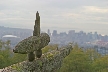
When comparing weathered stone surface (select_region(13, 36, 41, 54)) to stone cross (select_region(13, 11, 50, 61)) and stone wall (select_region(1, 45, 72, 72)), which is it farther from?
stone wall (select_region(1, 45, 72, 72))

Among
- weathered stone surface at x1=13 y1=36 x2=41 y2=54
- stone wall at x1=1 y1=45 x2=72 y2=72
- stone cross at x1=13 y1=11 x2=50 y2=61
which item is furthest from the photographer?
stone wall at x1=1 y1=45 x2=72 y2=72

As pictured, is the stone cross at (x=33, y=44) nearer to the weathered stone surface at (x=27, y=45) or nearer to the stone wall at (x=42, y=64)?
the weathered stone surface at (x=27, y=45)

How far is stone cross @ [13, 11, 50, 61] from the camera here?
35.4 ft

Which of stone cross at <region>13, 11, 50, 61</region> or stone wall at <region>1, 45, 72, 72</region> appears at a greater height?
stone cross at <region>13, 11, 50, 61</region>

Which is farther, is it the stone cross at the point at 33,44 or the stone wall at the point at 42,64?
the stone wall at the point at 42,64

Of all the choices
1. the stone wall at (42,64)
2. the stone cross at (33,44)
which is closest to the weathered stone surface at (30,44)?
the stone cross at (33,44)

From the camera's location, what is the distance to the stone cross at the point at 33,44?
10.8m

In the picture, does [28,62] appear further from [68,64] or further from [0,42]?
[0,42]

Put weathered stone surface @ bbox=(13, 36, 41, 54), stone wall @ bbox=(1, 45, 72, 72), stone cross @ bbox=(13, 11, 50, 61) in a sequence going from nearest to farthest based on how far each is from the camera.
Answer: weathered stone surface @ bbox=(13, 36, 41, 54), stone cross @ bbox=(13, 11, 50, 61), stone wall @ bbox=(1, 45, 72, 72)

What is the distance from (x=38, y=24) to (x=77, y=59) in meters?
36.5

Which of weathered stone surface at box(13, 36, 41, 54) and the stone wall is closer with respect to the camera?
weathered stone surface at box(13, 36, 41, 54)

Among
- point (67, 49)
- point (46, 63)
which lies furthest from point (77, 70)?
point (46, 63)

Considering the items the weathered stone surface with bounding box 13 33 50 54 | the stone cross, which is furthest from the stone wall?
the weathered stone surface with bounding box 13 33 50 54

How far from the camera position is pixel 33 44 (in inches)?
459
